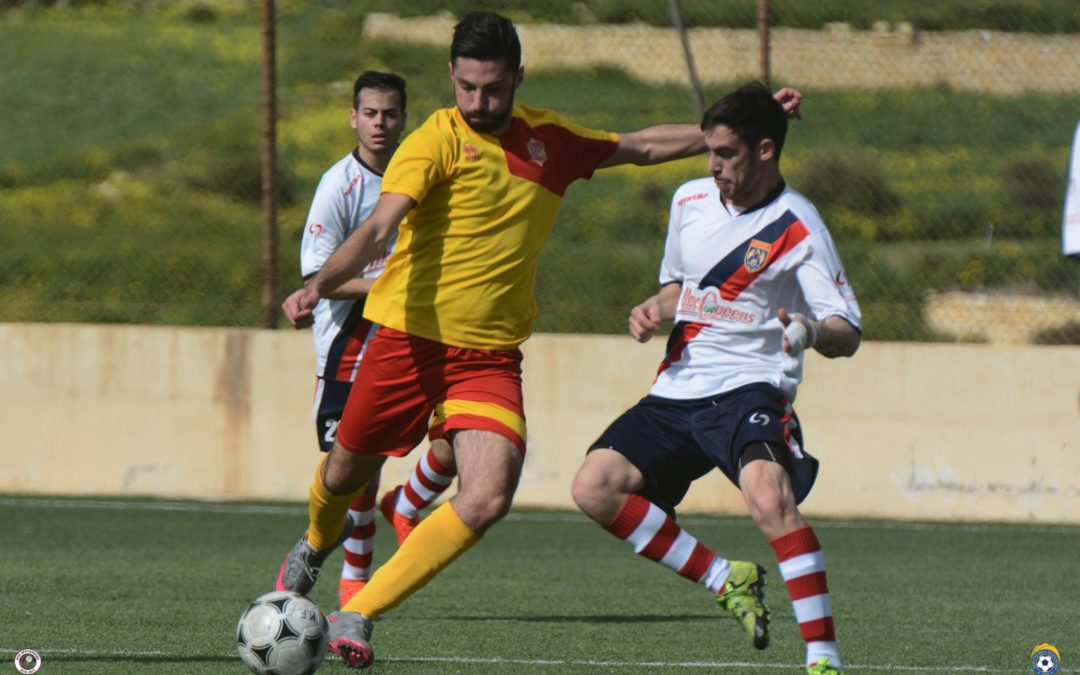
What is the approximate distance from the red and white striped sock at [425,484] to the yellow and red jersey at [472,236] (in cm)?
182

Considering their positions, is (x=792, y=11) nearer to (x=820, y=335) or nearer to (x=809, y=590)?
(x=820, y=335)

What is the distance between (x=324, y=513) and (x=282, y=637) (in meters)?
1.09

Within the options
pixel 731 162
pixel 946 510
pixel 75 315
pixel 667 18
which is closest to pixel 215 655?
pixel 731 162

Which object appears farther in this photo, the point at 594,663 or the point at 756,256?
the point at 594,663

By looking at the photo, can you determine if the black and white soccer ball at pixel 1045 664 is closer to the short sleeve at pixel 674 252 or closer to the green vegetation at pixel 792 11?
the short sleeve at pixel 674 252

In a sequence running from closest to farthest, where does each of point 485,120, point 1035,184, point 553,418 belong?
1. point 485,120
2. point 553,418
3. point 1035,184

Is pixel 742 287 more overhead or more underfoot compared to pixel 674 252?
more underfoot

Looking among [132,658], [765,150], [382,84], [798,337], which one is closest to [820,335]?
[798,337]

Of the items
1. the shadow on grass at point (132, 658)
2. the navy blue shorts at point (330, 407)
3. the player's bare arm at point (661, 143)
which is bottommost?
the shadow on grass at point (132, 658)

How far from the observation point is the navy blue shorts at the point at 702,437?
548 cm

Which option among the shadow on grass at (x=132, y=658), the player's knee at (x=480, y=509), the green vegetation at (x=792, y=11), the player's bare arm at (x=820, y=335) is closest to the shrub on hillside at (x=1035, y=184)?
the green vegetation at (x=792, y=11)

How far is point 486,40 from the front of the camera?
5.34 m

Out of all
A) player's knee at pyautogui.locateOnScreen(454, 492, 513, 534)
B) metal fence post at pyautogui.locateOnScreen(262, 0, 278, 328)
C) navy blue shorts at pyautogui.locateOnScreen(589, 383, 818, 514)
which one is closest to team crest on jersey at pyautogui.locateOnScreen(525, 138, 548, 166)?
navy blue shorts at pyautogui.locateOnScreen(589, 383, 818, 514)

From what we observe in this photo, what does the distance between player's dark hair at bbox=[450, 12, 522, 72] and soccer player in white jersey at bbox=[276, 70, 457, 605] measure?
180 cm
